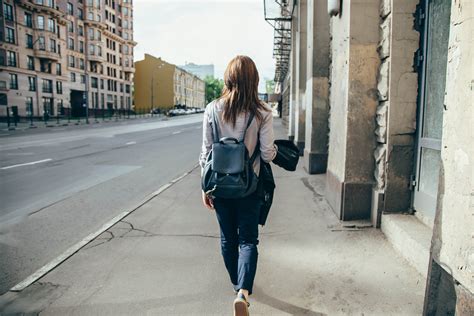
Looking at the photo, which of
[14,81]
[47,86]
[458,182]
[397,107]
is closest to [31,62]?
[47,86]

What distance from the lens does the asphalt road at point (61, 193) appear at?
469 centimetres

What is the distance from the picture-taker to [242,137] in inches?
119

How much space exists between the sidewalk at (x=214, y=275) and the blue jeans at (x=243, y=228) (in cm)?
33

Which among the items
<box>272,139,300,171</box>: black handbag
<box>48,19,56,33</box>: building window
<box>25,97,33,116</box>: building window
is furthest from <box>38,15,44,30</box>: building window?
<box>272,139,300,171</box>: black handbag

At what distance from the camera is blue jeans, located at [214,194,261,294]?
3.04 metres

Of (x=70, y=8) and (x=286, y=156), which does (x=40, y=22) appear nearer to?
(x=70, y=8)

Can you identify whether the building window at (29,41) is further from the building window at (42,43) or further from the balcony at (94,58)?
the balcony at (94,58)

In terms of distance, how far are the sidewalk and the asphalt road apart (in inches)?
21.0

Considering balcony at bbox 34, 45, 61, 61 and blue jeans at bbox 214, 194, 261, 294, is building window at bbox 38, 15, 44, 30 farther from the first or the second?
blue jeans at bbox 214, 194, 261, 294

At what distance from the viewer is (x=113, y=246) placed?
4.62 meters

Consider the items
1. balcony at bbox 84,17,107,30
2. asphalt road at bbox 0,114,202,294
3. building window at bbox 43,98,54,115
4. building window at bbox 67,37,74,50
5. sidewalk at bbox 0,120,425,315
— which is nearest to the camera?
sidewalk at bbox 0,120,425,315

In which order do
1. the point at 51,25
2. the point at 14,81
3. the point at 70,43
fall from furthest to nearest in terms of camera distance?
the point at 70,43, the point at 51,25, the point at 14,81

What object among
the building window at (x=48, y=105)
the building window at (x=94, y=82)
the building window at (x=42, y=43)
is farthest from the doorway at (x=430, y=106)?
the building window at (x=94, y=82)

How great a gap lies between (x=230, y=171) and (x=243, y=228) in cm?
50
